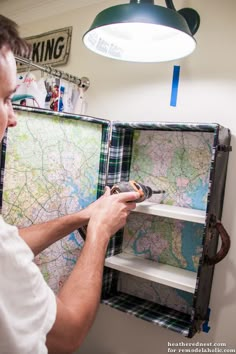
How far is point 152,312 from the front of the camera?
1.49 metres

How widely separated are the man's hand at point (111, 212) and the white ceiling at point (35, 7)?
1.21 m

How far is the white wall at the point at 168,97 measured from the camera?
1.39 metres

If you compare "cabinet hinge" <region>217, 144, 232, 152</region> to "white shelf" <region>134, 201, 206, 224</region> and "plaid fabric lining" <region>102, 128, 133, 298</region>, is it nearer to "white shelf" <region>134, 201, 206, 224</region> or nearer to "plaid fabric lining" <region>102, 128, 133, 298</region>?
"white shelf" <region>134, 201, 206, 224</region>

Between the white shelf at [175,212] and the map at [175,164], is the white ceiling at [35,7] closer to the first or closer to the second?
the map at [175,164]

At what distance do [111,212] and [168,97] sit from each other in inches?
29.3

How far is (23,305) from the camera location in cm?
64

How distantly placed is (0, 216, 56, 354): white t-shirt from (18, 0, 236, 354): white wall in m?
0.99

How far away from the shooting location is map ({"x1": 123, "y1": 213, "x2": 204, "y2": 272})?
59.1 inches

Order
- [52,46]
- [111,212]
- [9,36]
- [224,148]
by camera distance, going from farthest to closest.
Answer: [52,46]
[224,148]
[111,212]
[9,36]

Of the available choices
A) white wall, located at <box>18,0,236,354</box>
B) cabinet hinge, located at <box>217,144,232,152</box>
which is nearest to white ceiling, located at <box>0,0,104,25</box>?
white wall, located at <box>18,0,236,354</box>

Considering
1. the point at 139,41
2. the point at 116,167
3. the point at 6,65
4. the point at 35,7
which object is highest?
the point at 35,7

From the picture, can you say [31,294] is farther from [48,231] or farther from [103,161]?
[103,161]

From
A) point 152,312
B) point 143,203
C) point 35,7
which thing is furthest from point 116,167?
point 35,7

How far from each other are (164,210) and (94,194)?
409 millimetres
